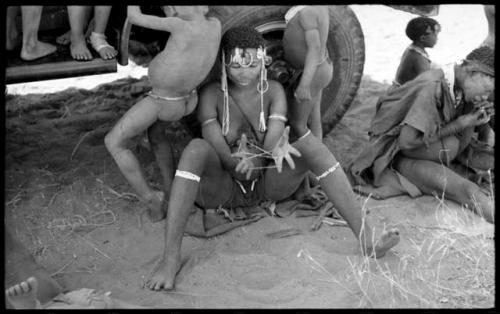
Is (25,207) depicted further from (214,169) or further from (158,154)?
(214,169)

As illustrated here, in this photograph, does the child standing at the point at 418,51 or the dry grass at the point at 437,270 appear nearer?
the dry grass at the point at 437,270

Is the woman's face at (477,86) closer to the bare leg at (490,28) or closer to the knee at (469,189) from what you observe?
the bare leg at (490,28)

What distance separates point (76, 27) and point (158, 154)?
0.95m

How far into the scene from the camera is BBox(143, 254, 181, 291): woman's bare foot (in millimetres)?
3797

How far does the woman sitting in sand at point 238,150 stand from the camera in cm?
394

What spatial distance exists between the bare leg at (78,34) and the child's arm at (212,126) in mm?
816

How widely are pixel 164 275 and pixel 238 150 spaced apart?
0.84m

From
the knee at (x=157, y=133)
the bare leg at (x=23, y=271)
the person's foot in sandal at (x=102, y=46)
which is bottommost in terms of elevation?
the bare leg at (x=23, y=271)

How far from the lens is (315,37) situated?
4.31 m

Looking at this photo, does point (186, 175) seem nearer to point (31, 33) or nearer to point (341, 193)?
point (341, 193)

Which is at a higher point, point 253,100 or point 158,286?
point 253,100

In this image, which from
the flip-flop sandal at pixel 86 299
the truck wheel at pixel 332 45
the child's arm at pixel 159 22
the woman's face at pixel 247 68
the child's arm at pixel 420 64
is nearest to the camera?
the flip-flop sandal at pixel 86 299

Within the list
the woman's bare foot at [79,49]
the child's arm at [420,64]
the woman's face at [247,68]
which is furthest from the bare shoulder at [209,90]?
the child's arm at [420,64]

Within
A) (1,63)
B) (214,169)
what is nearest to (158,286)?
(214,169)
